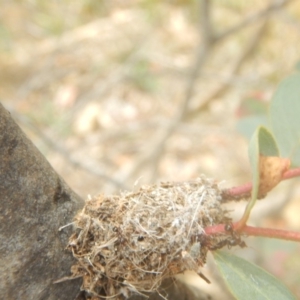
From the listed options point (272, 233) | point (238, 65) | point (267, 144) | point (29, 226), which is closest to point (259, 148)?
point (267, 144)

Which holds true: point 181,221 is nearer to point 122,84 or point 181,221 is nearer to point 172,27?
point 122,84

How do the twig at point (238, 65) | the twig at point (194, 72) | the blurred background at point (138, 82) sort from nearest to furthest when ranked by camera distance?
the twig at point (194, 72)
the twig at point (238, 65)
the blurred background at point (138, 82)

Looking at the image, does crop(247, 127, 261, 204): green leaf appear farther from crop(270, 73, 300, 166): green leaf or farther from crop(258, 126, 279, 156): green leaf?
crop(270, 73, 300, 166): green leaf

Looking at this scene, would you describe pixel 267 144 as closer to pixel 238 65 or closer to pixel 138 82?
pixel 238 65

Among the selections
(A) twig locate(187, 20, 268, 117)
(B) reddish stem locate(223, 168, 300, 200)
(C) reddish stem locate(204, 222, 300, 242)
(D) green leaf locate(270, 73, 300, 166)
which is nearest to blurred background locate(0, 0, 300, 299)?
(A) twig locate(187, 20, 268, 117)

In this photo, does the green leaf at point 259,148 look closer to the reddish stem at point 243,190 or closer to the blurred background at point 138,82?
the reddish stem at point 243,190

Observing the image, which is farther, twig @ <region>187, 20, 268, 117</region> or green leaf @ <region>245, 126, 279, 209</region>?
twig @ <region>187, 20, 268, 117</region>

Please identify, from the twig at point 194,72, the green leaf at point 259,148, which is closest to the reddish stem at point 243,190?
the green leaf at point 259,148
